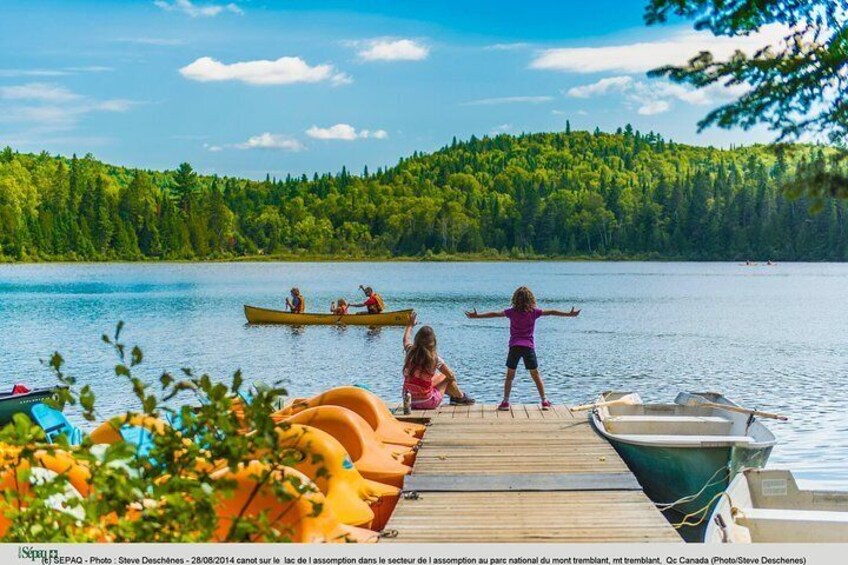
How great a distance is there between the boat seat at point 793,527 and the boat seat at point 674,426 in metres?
4.05

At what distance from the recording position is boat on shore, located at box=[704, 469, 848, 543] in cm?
728

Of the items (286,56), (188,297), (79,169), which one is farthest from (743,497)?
(79,169)

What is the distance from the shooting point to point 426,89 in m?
15.9

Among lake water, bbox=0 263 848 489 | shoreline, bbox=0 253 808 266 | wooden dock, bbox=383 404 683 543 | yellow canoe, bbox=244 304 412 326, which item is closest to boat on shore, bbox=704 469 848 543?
wooden dock, bbox=383 404 683 543

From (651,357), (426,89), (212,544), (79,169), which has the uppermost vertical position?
(79,169)

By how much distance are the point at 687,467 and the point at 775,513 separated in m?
2.24

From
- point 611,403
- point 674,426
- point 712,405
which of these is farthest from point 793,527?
point 611,403

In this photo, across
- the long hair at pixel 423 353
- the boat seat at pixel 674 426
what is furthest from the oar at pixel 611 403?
the long hair at pixel 423 353

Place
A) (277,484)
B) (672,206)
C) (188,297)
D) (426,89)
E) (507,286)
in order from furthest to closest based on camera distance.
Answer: (672,206)
(507,286)
(188,297)
(426,89)
(277,484)

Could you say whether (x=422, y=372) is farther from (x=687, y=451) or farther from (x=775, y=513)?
(x=775, y=513)

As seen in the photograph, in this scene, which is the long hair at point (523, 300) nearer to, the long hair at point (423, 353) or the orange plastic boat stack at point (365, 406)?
the long hair at point (423, 353)

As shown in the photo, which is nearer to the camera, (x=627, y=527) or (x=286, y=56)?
(x=627, y=527)

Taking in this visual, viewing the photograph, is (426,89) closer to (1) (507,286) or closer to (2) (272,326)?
(2) (272,326)

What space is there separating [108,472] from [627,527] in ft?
13.9
